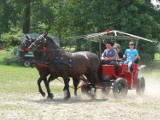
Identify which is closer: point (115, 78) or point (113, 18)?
point (115, 78)

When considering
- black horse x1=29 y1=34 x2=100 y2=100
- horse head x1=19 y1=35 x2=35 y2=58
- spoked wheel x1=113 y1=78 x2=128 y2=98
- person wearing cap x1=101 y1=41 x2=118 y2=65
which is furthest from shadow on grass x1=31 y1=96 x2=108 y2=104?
horse head x1=19 y1=35 x2=35 y2=58

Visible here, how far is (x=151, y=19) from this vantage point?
38.0m

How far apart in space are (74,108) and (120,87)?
12.0 feet

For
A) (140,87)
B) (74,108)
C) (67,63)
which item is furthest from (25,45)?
(140,87)

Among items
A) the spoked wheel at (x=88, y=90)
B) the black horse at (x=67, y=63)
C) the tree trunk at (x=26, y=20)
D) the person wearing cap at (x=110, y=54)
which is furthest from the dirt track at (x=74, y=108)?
the tree trunk at (x=26, y=20)

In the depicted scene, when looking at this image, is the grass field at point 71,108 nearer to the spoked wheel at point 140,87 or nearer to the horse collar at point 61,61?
the horse collar at point 61,61

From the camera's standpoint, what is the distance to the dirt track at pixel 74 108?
1114 centimetres

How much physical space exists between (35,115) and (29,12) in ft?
140

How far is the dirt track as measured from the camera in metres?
11.1

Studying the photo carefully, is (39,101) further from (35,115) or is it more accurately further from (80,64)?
(35,115)

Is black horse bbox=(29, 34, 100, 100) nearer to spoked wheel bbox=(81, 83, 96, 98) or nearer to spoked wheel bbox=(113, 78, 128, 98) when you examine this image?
spoked wheel bbox=(81, 83, 96, 98)

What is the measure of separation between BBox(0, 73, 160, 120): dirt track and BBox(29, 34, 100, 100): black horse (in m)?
0.76

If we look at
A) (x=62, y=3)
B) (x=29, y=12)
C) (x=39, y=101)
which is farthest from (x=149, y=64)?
(x=39, y=101)

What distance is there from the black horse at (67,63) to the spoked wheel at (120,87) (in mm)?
807
